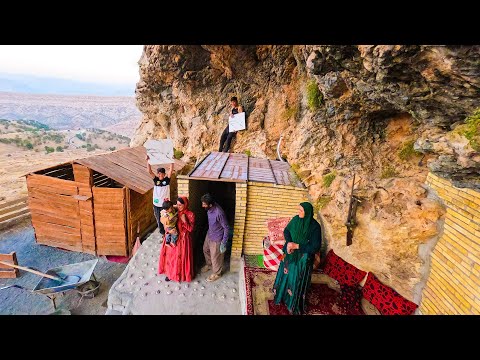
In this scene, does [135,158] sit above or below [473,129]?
below

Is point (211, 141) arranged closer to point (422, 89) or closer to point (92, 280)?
point (92, 280)

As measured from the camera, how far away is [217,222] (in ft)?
20.4

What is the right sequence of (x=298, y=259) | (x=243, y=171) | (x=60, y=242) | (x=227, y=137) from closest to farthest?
(x=298, y=259) < (x=243, y=171) < (x=60, y=242) < (x=227, y=137)

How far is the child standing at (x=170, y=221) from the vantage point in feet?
19.5

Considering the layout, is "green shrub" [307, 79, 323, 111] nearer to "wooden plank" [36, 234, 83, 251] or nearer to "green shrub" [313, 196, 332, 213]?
"green shrub" [313, 196, 332, 213]

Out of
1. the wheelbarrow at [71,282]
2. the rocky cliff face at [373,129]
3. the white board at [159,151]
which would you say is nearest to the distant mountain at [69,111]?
the rocky cliff face at [373,129]

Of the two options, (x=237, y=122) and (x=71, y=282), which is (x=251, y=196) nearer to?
(x=71, y=282)

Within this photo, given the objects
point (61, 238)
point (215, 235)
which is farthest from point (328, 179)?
point (61, 238)

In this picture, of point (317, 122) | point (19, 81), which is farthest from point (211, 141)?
point (19, 81)

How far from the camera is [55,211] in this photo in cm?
1045

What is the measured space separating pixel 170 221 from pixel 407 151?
17.5 ft

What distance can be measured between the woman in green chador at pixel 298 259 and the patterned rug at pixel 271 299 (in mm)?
238

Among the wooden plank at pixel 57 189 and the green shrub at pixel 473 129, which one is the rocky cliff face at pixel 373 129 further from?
the wooden plank at pixel 57 189

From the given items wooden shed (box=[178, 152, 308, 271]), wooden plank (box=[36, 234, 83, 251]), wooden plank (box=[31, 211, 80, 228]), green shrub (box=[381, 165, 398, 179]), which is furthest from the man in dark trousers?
green shrub (box=[381, 165, 398, 179])
